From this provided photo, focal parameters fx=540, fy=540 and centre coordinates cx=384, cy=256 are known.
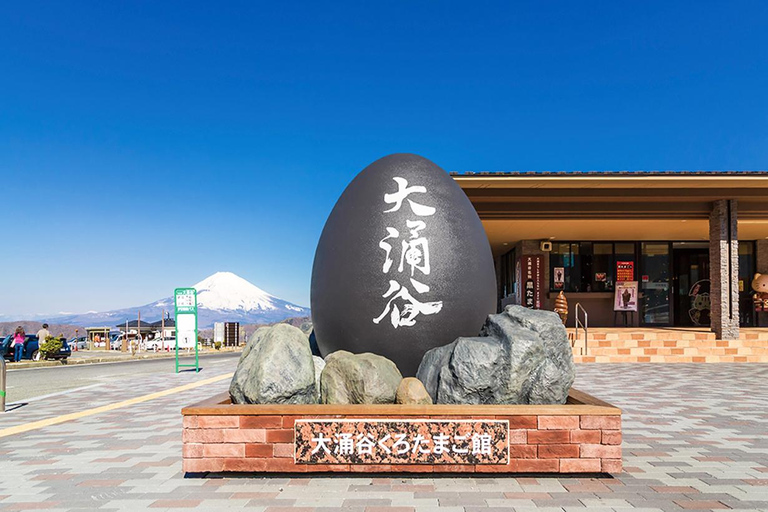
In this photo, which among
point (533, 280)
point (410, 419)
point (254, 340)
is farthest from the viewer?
point (533, 280)

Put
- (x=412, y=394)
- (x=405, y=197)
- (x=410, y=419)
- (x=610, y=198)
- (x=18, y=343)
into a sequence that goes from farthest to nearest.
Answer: (x=18, y=343) < (x=610, y=198) < (x=405, y=197) < (x=412, y=394) < (x=410, y=419)

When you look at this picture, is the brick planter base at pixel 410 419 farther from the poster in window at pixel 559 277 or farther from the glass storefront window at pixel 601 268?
the glass storefront window at pixel 601 268

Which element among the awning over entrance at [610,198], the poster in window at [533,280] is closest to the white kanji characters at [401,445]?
the awning over entrance at [610,198]

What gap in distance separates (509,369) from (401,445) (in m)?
1.33

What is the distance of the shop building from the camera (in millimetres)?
17156

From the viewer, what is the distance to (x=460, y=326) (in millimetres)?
6633

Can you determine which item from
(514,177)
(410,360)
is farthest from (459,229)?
(514,177)

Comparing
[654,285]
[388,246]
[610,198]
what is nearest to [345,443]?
[388,246]

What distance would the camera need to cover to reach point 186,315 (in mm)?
18266

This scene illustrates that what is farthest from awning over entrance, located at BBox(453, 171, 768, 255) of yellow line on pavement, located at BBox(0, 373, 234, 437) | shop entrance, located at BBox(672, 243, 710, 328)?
yellow line on pavement, located at BBox(0, 373, 234, 437)

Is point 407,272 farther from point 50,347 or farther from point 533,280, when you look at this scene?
point 50,347

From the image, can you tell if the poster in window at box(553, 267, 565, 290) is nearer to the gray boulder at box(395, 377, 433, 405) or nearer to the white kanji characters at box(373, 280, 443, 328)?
the white kanji characters at box(373, 280, 443, 328)

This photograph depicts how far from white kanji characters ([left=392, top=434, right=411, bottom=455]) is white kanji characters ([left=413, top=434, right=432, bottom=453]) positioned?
6 centimetres

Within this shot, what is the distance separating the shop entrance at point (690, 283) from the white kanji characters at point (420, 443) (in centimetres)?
2472
